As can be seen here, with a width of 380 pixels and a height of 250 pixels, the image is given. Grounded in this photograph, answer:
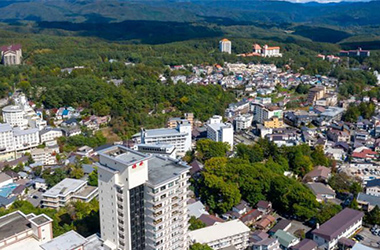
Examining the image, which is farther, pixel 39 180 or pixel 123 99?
pixel 123 99

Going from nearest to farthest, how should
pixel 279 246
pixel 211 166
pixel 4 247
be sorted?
pixel 4 247 → pixel 279 246 → pixel 211 166

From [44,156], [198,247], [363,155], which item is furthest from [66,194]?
[363,155]

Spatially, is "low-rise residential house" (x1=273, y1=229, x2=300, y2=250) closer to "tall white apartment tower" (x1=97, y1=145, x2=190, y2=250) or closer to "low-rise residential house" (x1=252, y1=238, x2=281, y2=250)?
"low-rise residential house" (x1=252, y1=238, x2=281, y2=250)

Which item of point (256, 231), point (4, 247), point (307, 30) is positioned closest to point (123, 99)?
point (256, 231)

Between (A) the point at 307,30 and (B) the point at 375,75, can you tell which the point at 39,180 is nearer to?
(B) the point at 375,75

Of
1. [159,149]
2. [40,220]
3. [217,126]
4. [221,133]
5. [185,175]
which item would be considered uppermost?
[185,175]

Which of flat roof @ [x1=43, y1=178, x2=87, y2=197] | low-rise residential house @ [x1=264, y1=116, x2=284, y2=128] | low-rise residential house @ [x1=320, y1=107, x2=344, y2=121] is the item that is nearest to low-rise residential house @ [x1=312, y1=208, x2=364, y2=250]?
flat roof @ [x1=43, y1=178, x2=87, y2=197]

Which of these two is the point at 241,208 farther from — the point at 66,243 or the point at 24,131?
the point at 24,131

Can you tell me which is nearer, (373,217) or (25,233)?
(25,233)
